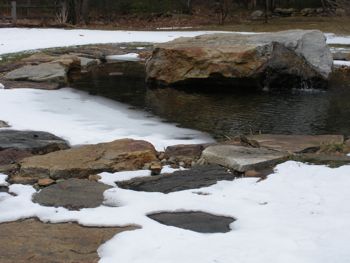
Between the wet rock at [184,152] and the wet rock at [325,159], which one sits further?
the wet rock at [184,152]

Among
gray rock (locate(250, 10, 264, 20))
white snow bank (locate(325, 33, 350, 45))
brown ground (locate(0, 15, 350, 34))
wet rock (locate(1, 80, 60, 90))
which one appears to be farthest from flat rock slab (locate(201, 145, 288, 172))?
gray rock (locate(250, 10, 264, 20))

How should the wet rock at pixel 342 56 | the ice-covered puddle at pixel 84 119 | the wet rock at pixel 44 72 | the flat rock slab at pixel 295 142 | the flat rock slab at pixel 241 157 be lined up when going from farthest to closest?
the wet rock at pixel 342 56 → the wet rock at pixel 44 72 → the ice-covered puddle at pixel 84 119 → the flat rock slab at pixel 295 142 → the flat rock slab at pixel 241 157

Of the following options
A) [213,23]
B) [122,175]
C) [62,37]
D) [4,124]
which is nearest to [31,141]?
[4,124]

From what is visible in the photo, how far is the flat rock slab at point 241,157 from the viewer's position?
5.09 m

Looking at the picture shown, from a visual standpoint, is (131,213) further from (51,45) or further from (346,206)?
(51,45)

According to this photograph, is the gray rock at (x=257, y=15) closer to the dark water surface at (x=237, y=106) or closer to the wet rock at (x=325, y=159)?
the dark water surface at (x=237, y=106)

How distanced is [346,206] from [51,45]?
14183 millimetres

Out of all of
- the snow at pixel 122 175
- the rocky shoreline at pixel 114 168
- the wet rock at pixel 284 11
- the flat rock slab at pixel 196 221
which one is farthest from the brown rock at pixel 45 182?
the wet rock at pixel 284 11

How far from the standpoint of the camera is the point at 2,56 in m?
14.1

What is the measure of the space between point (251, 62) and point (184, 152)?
15.2ft

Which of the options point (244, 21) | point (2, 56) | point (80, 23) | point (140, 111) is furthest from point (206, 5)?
point (140, 111)

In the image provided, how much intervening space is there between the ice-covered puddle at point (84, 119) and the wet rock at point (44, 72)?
0.98 meters

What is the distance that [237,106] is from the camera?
8.74 meters

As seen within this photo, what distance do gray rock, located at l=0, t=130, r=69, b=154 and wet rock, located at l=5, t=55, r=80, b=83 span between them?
3865 millimetres
